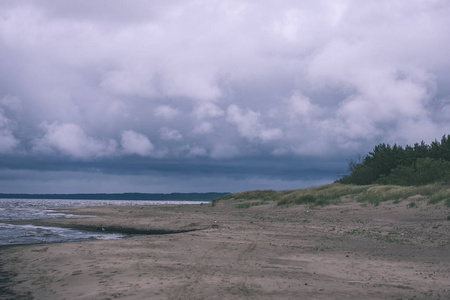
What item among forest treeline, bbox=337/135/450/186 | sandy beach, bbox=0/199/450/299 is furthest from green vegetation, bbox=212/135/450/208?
sandy beach, bbox=0/199/450/299

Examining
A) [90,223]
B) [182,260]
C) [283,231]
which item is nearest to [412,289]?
[182,260]

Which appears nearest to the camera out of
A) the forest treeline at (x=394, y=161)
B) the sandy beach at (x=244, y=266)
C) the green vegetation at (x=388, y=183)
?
the sandy beach at (x=244, y=266)

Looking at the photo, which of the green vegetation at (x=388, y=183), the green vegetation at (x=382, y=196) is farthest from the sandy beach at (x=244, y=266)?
the green vegetation at (x=388, y=183)

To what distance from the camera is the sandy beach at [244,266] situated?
851cm

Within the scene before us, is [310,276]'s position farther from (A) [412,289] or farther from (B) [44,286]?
(B) [44,286]

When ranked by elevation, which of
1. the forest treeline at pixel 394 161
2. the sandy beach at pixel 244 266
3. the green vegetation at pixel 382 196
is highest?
the forest treeline at pixel 394 161

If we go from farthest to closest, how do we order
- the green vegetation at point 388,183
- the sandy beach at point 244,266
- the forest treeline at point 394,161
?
1. the forest treeline at point 394,161
2. the green vegetation at point 388,183
3. the sandy beach at point 244,266

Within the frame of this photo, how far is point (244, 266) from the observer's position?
11.0 meters

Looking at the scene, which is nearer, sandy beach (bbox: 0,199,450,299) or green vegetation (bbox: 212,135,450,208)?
sandy beach (bbox: 0,199,450,299)

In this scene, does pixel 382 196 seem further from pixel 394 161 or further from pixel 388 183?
pixel 394 161

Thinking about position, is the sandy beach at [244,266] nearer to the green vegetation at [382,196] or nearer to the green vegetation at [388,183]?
the green vegetation at [382,196]

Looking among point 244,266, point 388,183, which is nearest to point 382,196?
point 244,266

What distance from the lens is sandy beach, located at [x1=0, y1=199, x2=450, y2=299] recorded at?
851 cm

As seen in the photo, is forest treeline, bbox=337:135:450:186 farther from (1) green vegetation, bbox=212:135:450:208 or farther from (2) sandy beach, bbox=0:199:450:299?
(2) sandy beach, bbox=0:199:450:299
